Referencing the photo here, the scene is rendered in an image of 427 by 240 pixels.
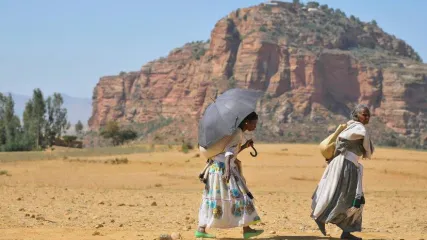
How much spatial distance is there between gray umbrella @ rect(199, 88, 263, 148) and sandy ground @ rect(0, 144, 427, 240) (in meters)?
1.55

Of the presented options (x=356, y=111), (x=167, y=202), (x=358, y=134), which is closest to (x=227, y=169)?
(x=358, y=134)

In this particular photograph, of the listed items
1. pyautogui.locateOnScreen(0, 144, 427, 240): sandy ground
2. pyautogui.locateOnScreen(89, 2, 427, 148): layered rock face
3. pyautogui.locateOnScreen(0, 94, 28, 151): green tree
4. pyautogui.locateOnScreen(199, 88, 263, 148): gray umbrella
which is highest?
pyautogui.locateOnScreen(89, 2, 427, 148): layered rock face

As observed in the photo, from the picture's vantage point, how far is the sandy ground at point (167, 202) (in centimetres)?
1100

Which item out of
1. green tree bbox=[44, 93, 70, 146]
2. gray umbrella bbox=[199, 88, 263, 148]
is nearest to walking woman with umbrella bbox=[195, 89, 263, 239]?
gray umbrella bbox=[199, 88, 263, 148]

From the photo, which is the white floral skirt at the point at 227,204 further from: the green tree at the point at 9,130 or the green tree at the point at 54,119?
the green tree at the point at 54,119

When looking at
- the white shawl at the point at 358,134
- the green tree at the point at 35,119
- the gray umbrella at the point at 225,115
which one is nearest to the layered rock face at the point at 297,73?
the green tree at the point at 35,119

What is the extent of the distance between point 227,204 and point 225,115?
1178 millimetres

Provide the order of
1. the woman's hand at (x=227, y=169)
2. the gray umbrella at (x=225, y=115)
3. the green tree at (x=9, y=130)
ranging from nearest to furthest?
the woman's hand at (x=227, y=169) < the gray umbrella at (x=225, y=115) < the green tree at (x=9, y=130)

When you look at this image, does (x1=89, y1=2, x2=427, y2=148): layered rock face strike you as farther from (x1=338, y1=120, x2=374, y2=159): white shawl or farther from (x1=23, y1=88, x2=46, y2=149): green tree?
(x1=338, y1=120, x2=374, y2=159): white shawl

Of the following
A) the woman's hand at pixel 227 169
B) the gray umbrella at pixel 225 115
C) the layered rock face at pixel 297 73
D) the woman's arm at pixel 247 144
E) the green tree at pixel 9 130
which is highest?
the layered rock face at pixel 297 73

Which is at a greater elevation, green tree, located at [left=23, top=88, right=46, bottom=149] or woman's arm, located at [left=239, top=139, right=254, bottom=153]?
green tree, located at [left=23, top=88, right=46, bottom=149]

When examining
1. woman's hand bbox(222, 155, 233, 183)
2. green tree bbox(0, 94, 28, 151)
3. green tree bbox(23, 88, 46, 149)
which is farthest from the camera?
green tree bbox(23, 88, 46, 149)

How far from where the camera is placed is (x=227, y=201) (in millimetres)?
9188

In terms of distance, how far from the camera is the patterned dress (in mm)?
9180
